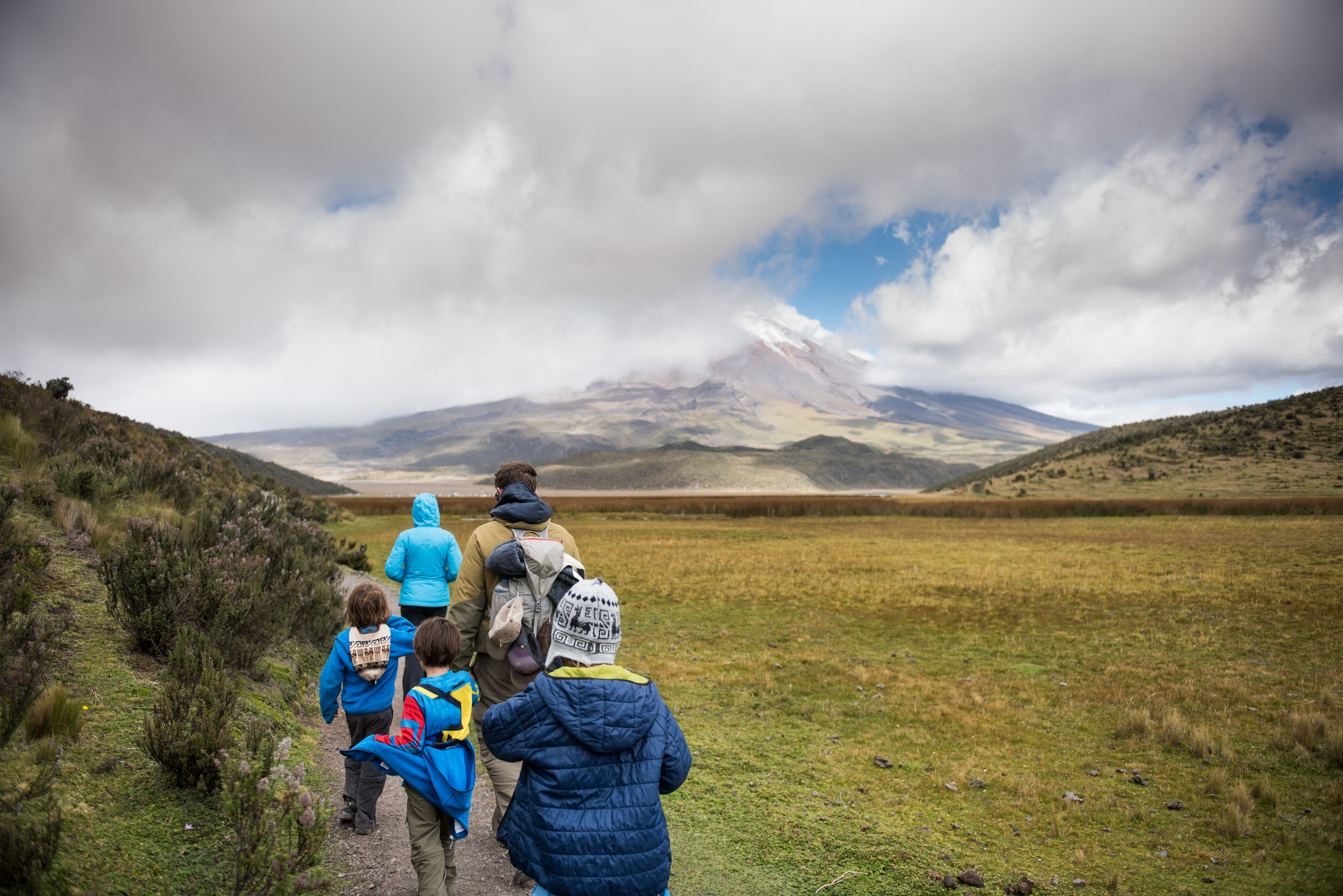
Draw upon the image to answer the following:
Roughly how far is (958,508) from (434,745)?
54.5 meters

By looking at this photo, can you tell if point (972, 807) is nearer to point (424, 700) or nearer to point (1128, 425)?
point (424, 700)

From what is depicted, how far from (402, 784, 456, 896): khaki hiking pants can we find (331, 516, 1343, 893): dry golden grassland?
1.65 m

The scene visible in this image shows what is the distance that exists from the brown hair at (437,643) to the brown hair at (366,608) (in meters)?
1.14

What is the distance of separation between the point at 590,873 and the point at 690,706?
605 cm

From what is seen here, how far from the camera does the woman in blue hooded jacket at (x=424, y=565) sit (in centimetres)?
627

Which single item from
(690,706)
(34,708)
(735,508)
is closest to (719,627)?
(690,706)

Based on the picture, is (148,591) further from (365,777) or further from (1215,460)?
(1215,460)

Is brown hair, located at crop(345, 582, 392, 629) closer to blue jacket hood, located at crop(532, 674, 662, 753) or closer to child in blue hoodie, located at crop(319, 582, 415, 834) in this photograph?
child in blue hoodie, located at crop(319, 582, 415, 834)

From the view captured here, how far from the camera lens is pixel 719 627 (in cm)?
1294

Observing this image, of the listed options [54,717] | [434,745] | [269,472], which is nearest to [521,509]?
[434,745]

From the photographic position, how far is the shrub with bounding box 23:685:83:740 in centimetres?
381

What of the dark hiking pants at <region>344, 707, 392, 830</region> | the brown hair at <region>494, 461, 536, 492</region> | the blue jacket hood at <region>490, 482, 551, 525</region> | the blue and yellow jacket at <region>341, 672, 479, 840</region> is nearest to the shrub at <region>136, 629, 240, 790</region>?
the dark hiking pants at <region>344, 707, 392, 830</region>

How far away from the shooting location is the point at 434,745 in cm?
349

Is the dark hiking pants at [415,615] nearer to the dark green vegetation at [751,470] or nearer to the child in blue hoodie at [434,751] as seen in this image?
the child in blue hoodie at [434,751]
